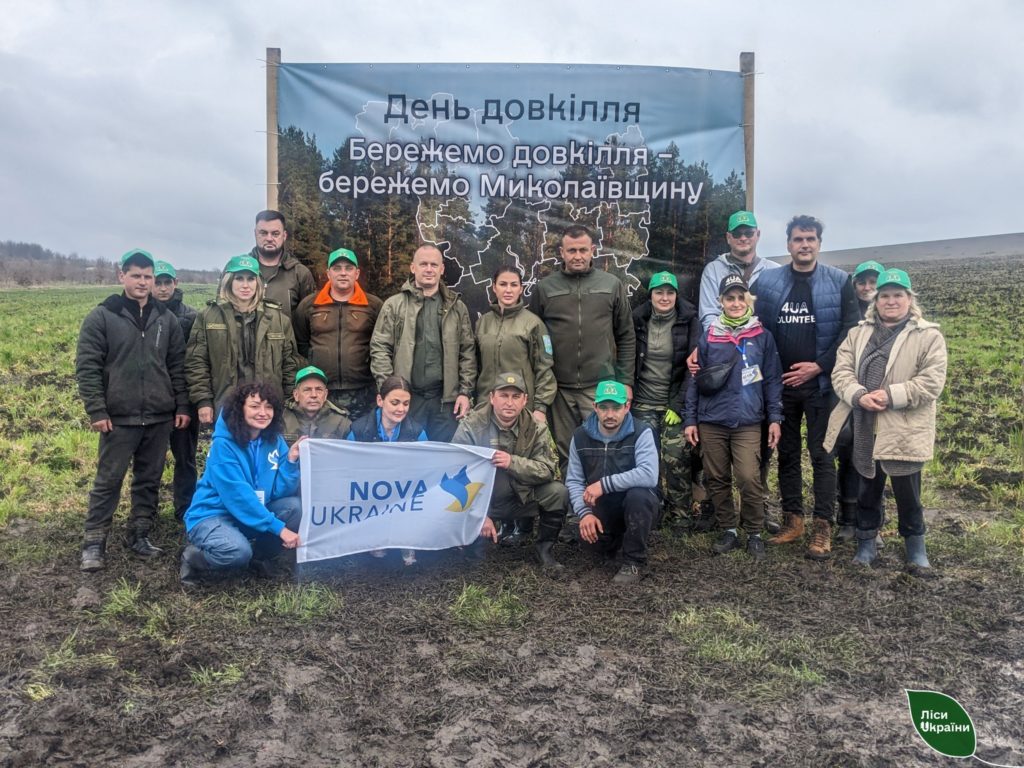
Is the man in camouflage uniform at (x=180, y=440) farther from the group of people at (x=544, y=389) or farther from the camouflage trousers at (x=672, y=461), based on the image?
the camouflage trousers at (x=672, y=461)

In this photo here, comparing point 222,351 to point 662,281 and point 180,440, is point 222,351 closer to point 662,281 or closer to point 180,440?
point 180,440

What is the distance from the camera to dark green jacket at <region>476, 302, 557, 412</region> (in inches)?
241

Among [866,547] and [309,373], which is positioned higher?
[309,373]

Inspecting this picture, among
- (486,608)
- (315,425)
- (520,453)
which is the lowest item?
(486,608)

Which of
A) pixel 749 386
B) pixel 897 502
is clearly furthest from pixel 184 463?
pixel 897 502

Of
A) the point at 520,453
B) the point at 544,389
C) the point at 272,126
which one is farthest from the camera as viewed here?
the point at 272,126

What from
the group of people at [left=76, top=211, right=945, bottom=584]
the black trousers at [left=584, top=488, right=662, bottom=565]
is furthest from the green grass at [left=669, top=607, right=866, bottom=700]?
the group of people at [left=76, top=211, right=945, bottom=584]

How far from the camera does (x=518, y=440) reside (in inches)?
231

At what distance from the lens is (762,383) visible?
19.8 ft

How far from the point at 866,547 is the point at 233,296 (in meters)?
5.11

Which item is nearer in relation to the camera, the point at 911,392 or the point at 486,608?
the point at 486,608

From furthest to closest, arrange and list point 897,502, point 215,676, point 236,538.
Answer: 1. point 897,502
2. point 236,538
3. point 215,676

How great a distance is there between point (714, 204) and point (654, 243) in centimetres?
66

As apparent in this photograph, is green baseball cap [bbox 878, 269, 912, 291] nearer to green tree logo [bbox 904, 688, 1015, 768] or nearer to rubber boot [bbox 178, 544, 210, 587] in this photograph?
green tree logo [bbox 904, 688, 1015, 768]
